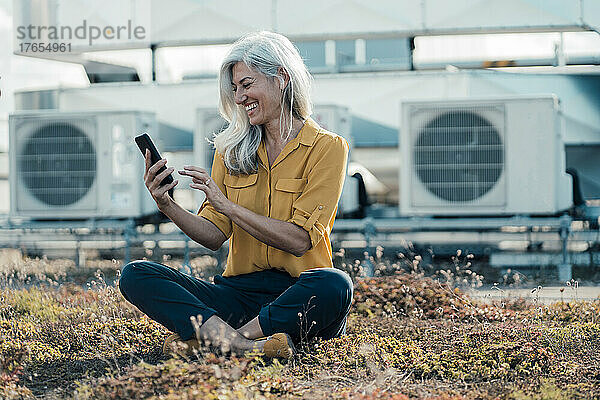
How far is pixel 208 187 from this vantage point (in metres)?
3.50

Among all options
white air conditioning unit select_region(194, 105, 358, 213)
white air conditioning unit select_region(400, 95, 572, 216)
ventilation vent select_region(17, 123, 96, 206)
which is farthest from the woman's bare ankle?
ventilation vent select_region(17, 123, 96, 206)

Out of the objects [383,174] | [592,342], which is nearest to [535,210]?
[383,174]

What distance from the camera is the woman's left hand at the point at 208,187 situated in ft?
11.3

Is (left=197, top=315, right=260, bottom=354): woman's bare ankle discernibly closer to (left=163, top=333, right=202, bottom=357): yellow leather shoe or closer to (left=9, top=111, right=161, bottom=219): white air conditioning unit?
(left=163, top=333, right=202, bottom=357): yellow leather shoe

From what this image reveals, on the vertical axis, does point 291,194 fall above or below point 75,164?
below

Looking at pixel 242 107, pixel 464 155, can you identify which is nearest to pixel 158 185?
pixel 242 107

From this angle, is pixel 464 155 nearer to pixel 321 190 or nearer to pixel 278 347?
pixel 321 190

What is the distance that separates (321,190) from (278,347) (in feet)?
2.30

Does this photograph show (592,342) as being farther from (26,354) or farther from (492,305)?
(26,354)

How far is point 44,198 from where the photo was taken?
8.48m

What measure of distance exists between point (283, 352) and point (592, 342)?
5.19 ft

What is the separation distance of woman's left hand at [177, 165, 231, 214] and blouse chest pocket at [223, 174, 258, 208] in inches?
14.0

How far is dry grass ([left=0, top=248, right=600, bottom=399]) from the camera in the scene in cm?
307

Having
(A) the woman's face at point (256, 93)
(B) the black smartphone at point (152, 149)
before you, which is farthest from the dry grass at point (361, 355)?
(A) the woman's face at point (256, 93)
